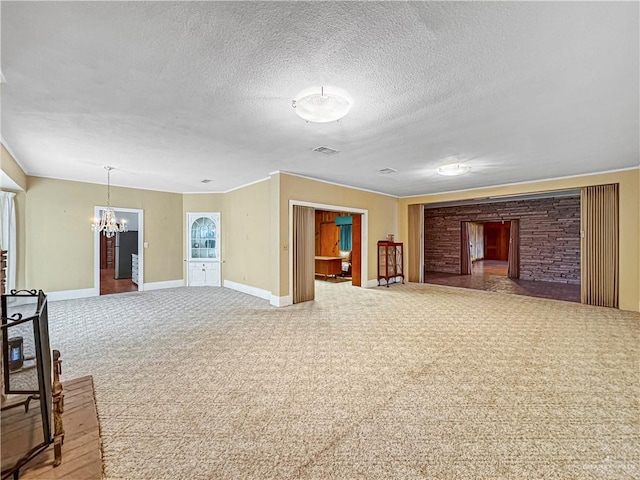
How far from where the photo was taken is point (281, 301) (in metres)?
5.74

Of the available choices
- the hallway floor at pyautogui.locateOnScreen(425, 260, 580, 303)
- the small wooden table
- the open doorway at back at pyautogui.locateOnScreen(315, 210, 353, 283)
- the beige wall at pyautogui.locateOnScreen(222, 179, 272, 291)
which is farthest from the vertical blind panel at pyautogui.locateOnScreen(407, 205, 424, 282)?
the beige wall at pyautogui.locateOnScreen(222, 179, 272, 291)

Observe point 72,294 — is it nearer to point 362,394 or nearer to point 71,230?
point 71,230

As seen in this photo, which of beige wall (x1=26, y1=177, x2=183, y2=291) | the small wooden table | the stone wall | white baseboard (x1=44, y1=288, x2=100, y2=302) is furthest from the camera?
the small wooden table

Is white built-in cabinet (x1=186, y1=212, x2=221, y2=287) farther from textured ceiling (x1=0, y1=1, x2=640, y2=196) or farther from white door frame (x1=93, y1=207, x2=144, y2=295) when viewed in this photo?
textured ceiling (x1=0, y1=1, x2=640, y2=196)

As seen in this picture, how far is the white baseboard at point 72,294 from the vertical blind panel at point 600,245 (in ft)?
35.3

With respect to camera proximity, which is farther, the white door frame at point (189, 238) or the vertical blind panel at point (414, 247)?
the vertical blind panel at point (414, 247)

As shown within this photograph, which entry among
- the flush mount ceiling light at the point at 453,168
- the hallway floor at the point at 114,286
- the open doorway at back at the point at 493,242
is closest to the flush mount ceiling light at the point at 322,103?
the flush mount ceiling light at the point at 453,168

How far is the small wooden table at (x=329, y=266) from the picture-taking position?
9.55 m

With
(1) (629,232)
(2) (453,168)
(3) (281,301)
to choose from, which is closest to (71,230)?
(3) (281,301)

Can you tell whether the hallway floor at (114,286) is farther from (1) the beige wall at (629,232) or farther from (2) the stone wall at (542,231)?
(2) the stone wall at (542,231)

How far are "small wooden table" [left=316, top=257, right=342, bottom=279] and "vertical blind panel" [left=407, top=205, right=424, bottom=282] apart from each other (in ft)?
7.38

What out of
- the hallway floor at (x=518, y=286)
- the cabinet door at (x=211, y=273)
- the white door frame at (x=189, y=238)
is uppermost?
the white door frame at (x=189, y=238)

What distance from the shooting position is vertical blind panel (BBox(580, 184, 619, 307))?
5613mm

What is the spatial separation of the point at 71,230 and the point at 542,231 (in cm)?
1294
